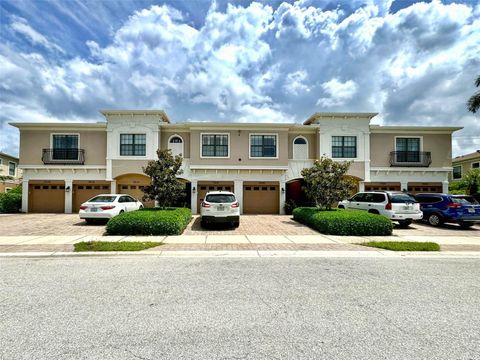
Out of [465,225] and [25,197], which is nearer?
[465,225]

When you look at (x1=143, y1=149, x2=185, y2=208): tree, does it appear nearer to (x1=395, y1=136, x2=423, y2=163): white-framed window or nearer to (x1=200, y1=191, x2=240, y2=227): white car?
(x1=200, y1=191, x2=240, y2=227): white car

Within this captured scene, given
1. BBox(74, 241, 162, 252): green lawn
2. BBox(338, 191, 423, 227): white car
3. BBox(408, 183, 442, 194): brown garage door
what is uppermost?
BBox(408, 183, 442, 194): brown garage door

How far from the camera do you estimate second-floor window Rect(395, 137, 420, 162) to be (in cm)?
1973

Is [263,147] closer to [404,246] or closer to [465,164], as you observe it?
[404,246]

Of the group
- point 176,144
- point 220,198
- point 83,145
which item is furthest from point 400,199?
point 83,145

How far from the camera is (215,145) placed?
18875 millimetres

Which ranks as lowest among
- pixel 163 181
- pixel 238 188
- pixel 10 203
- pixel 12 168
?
pixel 10 203

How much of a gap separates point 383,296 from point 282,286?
1.76 m

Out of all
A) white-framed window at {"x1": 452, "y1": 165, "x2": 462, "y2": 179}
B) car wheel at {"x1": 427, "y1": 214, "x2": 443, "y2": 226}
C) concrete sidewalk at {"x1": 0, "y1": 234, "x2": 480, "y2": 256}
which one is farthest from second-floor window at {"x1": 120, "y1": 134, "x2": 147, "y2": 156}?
white-framed window at {"x1": 452, "y1": 165, "x2": 462, "y2": 179}

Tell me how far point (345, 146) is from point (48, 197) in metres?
23.0

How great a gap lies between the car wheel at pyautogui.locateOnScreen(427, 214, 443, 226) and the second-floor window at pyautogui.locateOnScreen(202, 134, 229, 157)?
43.0ft

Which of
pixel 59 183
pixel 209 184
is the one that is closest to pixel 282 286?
pixel 209 184

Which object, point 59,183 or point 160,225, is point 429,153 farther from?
point 59,183

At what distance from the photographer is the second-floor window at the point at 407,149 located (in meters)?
19.7
